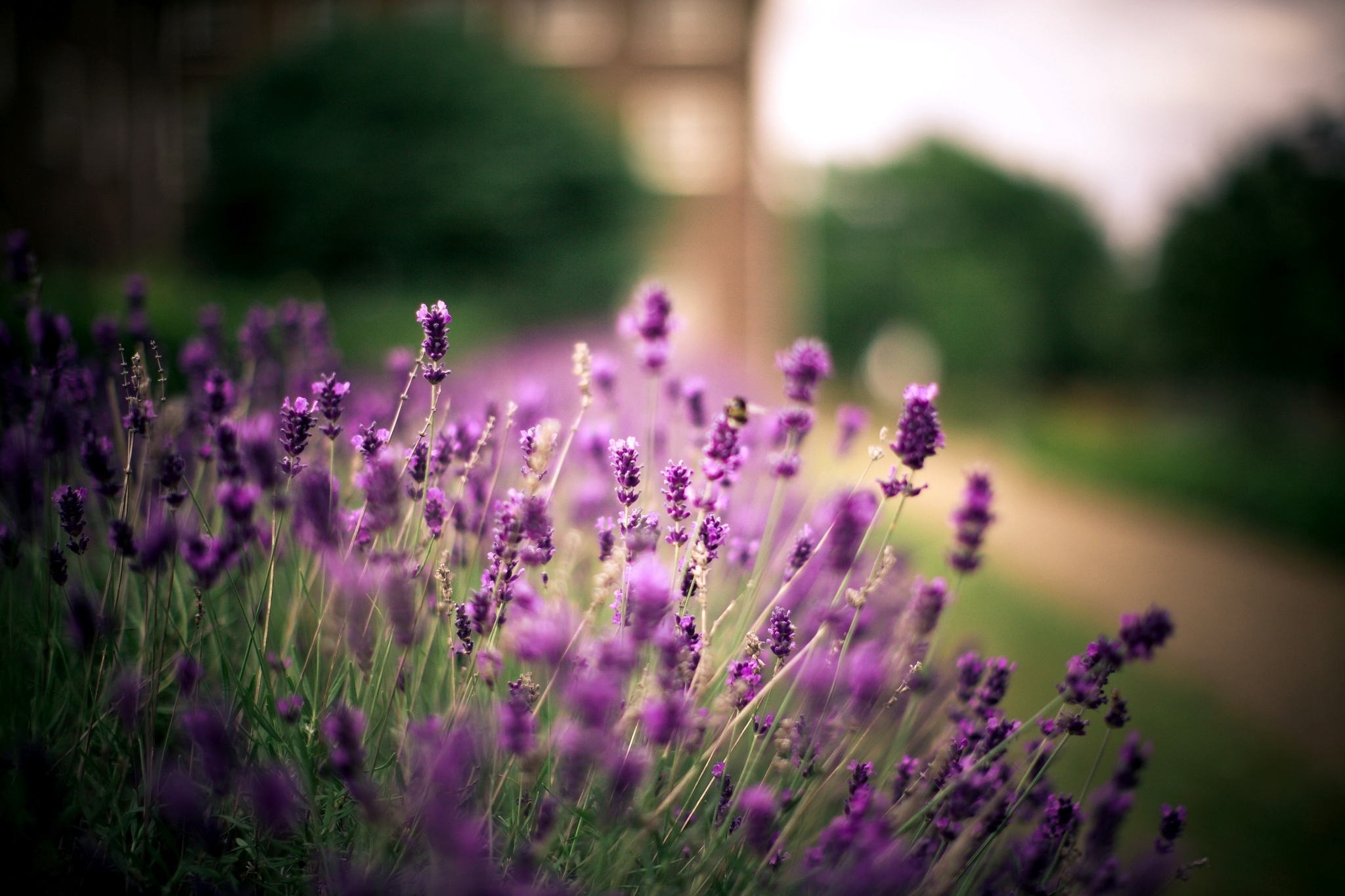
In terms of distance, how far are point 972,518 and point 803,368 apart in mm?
541

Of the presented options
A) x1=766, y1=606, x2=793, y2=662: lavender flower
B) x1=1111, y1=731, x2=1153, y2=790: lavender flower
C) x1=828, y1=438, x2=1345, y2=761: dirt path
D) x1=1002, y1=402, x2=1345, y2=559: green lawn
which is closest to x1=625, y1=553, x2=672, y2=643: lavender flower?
x1=766, y1=606, x2=793, y2=662: lavender flower

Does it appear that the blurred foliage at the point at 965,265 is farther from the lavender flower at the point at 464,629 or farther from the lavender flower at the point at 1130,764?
the lavender flower at the point at 464,629

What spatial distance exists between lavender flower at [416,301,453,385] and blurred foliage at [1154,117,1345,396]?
11734mm

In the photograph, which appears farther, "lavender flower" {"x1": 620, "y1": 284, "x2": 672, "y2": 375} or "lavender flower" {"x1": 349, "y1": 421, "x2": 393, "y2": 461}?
Result: "lavender flower" {"x1": 620, "y1": 284, "x2": 672, "y2": 375}

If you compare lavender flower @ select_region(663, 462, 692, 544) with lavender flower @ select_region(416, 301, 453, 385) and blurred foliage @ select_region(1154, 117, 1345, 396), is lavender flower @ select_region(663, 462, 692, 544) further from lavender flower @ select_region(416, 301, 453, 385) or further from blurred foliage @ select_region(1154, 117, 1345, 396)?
blurred foliage @ select_region(1154, 117, 1345, 396)

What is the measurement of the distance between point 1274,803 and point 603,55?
71.8ft

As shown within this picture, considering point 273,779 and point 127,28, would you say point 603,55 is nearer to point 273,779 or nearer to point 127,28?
point 127,28

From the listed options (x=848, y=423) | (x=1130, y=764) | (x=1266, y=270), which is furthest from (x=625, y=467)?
(x=1266, y=270)

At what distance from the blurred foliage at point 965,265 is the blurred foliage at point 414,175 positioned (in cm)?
1916

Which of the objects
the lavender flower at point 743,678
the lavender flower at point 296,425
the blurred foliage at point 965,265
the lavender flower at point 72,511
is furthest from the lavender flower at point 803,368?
the blurred foliage at point 965,265

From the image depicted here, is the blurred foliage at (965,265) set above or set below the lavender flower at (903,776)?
above

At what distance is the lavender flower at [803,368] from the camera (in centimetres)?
178

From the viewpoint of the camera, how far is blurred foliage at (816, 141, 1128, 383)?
1219 inches

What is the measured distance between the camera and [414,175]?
42.9 ft
